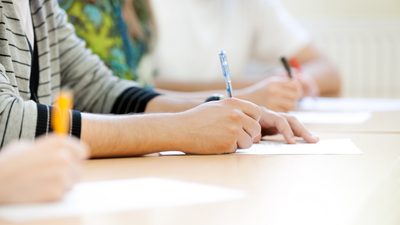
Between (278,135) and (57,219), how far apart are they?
85 cm

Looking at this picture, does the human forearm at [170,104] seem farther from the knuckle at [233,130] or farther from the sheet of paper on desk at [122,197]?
the sheet of paper on desk at [122,197]

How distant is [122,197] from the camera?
76cm

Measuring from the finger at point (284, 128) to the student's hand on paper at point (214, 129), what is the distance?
5.9 inches

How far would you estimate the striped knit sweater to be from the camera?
1045 mm

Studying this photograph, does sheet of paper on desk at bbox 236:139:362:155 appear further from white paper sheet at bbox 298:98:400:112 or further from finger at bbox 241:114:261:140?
white paper sheet at bbox 298:98:400:112

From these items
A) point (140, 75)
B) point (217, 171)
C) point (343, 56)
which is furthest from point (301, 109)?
point (343, 56)

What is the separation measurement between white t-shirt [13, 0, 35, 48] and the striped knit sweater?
2 centimetres

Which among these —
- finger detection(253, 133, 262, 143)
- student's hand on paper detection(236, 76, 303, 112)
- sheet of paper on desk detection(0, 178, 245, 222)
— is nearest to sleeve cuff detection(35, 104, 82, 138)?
sheet of paper on desk detection(0, 178, 245, 222)

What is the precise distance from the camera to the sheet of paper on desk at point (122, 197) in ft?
2.18

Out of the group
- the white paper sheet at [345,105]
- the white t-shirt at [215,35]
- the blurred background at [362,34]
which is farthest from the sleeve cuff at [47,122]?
the blurred background at [362,34]

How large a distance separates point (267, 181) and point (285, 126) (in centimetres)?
43

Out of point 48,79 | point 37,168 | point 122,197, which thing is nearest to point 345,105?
point 48,79

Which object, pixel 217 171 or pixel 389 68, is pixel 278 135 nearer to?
pixel 217 171

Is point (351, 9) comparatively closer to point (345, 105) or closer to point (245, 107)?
point (345, 105)
